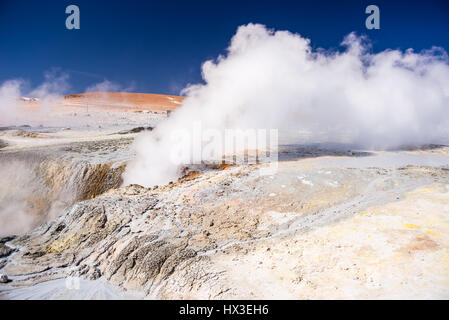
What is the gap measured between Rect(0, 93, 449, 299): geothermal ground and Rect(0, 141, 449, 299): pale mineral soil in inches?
0.6

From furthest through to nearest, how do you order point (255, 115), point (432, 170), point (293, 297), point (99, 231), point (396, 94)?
point (396, 94) < point (255, 115) < point (432, 170) < point (99, 231) < point (293, 297)

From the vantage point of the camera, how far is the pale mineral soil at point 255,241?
3006 mm

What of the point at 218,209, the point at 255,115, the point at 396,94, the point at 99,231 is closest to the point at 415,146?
the point at 396,94

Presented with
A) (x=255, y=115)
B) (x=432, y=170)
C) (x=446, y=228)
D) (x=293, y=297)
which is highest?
(x=255, y=115)

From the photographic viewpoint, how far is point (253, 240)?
392 centimetres

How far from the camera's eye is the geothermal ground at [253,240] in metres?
3.02

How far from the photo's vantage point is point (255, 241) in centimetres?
389

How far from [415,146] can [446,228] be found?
796cm

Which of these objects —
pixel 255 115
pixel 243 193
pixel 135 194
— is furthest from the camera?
pixel 255 115

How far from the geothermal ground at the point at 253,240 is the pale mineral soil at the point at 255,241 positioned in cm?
1

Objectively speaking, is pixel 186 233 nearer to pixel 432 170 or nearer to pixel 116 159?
pixel 116 159

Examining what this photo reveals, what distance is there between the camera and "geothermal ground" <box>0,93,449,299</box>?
302 centimetres

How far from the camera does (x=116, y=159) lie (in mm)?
8086

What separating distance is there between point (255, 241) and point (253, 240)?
38 mm
